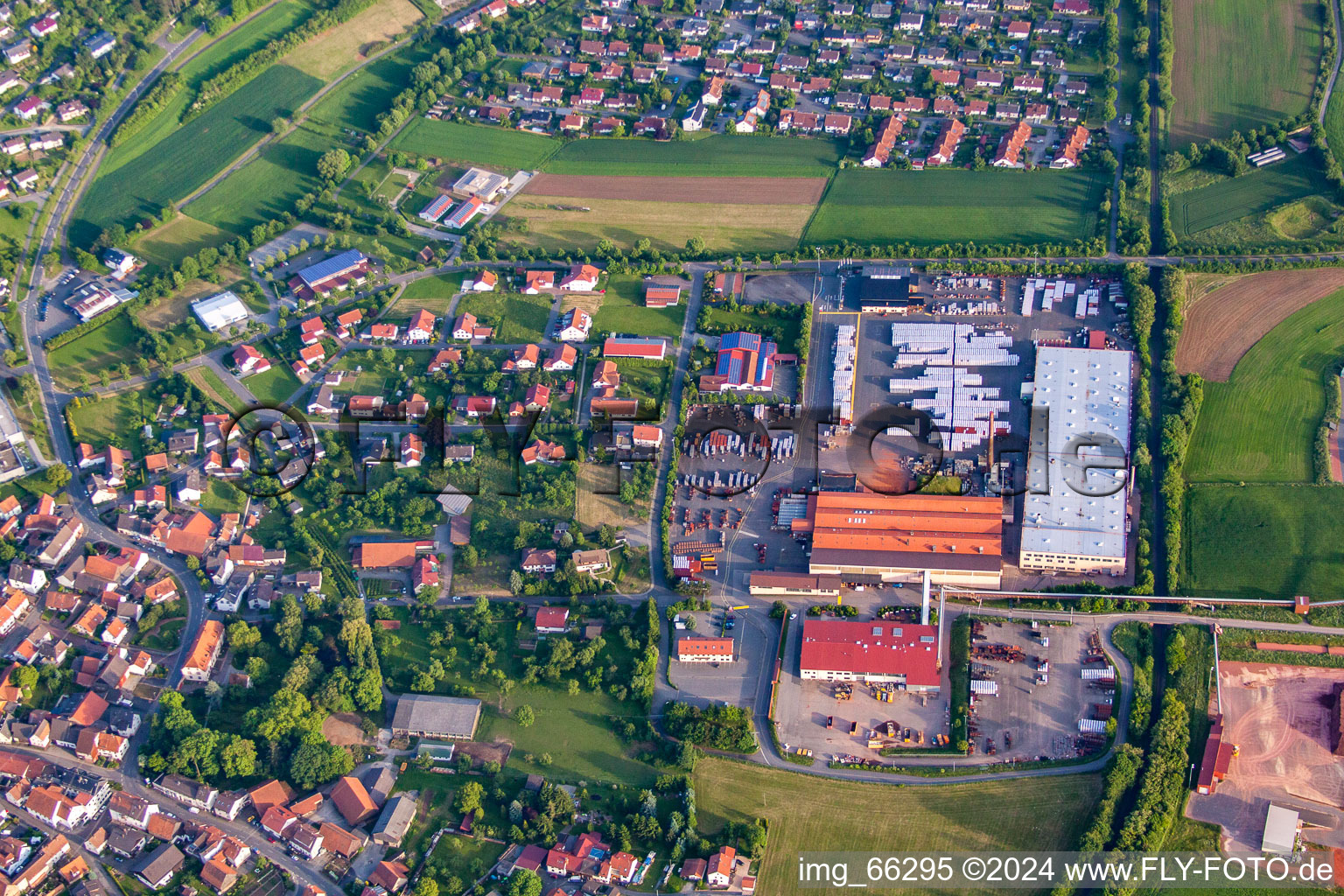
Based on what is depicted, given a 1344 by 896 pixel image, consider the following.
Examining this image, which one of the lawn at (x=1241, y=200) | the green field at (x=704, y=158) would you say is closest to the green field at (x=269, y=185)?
the green field at (x=704, y=158)

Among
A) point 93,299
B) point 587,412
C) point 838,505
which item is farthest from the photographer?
point 93,299

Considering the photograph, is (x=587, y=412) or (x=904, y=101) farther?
(x=904, y=101)

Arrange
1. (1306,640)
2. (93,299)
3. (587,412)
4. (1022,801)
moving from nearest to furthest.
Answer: (1022,801) < (1306,640) < (587,412) < (93,299)

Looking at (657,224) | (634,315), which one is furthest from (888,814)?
(657,224)

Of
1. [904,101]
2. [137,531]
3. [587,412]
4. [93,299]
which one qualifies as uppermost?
[904,101]

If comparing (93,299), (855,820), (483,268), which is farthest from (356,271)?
(855,820)

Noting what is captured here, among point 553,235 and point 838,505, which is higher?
point 553,235

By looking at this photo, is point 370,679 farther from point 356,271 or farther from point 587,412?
point 356,271
